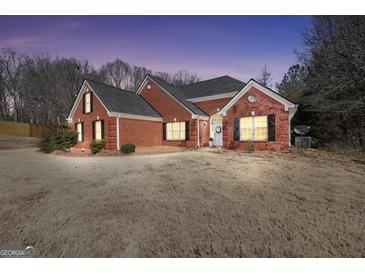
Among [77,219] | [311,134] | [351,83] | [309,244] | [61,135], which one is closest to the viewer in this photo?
[309,244]

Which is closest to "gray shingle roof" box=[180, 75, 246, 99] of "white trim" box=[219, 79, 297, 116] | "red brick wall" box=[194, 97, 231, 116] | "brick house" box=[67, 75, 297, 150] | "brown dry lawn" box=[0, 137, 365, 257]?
"brick house" box=[67, 75, 297, 150]

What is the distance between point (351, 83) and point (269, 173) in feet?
26.4

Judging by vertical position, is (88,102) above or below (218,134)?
above

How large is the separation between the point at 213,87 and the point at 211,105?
2.48 metres

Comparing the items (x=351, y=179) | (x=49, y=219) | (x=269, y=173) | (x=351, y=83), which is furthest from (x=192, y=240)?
(x=351, y=83)

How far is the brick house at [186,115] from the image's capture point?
33.5 ft

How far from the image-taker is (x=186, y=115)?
1388 centimetres

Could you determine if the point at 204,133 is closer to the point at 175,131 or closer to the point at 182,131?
the point at 182,131

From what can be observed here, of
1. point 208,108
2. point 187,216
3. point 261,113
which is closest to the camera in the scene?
point 187,216

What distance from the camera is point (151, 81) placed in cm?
1612

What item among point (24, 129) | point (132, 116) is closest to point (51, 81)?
point (132, 116)

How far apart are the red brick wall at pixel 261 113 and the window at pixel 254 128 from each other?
265mm

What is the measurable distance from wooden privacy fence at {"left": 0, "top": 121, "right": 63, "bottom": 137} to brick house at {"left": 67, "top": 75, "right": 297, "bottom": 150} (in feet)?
24.0

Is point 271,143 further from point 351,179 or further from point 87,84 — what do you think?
point 87,84
